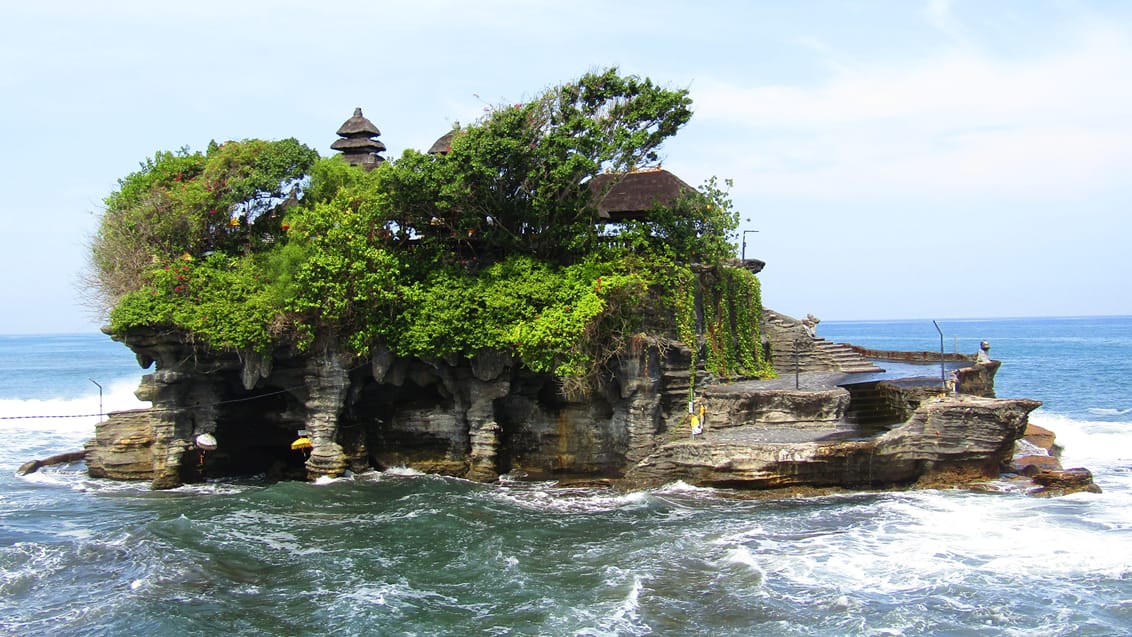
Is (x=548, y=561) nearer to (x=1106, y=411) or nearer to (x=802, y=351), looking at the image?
(x=802, y=351)

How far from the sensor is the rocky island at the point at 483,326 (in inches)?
860

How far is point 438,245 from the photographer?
2444cm

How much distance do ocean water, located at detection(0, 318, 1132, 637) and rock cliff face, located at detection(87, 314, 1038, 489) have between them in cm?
86

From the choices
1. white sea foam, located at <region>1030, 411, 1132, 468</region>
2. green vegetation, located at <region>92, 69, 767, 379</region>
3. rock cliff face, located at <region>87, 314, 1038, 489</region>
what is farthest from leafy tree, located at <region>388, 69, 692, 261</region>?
white sea foam, located at <region>1030, 411, 1132, 468</region>

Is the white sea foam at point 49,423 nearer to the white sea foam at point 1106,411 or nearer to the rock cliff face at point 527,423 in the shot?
the rock cliff face at point 527,423

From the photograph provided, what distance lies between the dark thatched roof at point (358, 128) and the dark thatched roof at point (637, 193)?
764 cm

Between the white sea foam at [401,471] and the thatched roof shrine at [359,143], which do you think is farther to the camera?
the thatched roof shrine at [359,143]

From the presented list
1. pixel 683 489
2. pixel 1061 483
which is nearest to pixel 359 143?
pixel 683 489

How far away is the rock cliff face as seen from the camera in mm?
20766

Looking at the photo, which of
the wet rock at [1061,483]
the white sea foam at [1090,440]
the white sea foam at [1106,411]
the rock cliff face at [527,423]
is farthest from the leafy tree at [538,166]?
the white sea foam at [1106,411]

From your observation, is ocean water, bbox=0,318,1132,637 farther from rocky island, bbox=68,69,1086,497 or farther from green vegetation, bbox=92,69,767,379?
green vegetation, bbox=92,69,767,379

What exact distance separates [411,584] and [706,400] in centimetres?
1050

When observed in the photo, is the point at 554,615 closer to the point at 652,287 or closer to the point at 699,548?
→ the point at 699,548

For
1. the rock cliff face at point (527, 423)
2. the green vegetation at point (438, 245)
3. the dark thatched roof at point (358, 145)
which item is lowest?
the rock cliff face at point (527, 423)
